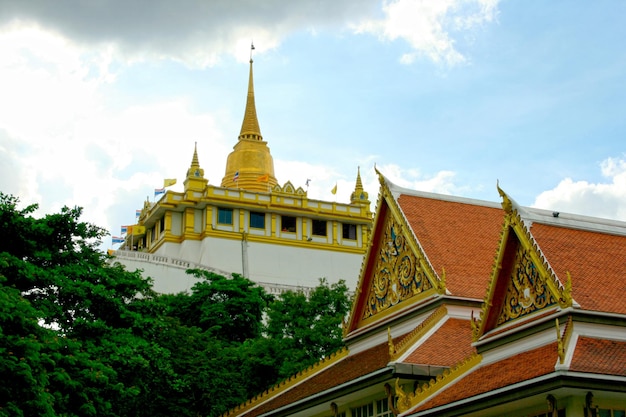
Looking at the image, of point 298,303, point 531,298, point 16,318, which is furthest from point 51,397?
point 298,303

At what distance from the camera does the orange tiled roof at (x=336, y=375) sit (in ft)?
78.4

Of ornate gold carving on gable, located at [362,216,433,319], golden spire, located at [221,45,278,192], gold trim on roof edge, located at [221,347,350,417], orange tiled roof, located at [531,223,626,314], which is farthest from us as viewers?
golden spire, located at [221,45,278,192]

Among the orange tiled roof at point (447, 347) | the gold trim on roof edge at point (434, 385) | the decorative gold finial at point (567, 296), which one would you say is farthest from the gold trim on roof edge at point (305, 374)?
the decorative gold finial at point (567, 296)

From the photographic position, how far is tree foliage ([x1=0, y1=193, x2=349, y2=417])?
78.2 feet

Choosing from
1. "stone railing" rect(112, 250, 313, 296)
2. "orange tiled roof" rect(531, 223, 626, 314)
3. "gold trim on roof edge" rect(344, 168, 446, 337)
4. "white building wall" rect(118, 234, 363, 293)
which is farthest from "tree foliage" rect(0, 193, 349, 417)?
"white building wall" rect(118, 234, 363, 293)

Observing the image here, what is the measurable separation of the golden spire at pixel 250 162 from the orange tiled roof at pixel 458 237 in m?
55.6

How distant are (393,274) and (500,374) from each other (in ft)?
23.7

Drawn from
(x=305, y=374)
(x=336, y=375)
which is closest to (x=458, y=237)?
(x=336, y=375)

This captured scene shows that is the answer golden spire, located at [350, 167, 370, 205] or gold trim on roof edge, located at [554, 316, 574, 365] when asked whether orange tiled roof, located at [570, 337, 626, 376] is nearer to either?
gold trim on roof edge, located at [554, 316, 574, 365]

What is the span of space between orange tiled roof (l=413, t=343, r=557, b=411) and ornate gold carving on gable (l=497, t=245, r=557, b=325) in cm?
88

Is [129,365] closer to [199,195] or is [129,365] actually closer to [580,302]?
[580,302]

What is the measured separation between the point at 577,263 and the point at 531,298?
110 cm

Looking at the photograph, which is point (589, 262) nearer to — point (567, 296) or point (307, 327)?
point (567, 296)

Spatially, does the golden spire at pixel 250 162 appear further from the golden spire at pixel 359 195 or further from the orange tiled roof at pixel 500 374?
the orange tiled roof at pixel 500 374
